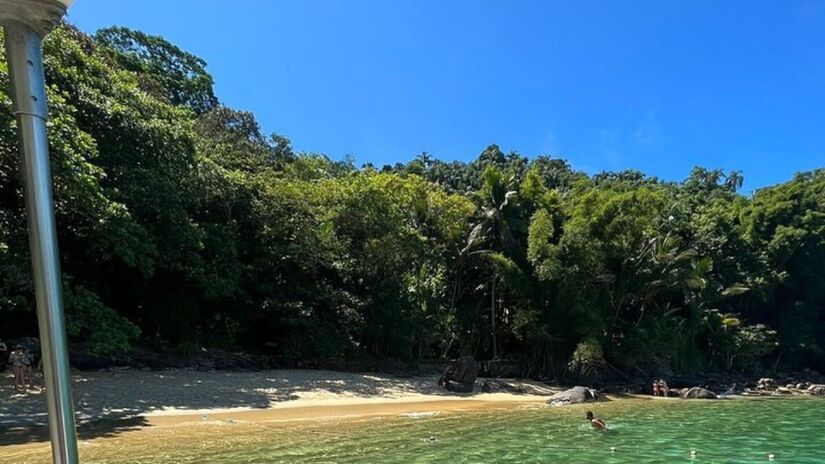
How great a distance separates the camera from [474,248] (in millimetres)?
27719

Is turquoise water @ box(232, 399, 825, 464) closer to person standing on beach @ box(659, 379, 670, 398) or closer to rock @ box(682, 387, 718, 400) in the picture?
rock @ box(682, 387, 718, 400)

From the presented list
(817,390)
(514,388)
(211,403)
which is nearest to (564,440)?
(211,403)

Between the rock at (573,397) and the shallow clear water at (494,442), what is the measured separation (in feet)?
12.0

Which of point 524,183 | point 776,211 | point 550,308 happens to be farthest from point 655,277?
Result: point 776,211

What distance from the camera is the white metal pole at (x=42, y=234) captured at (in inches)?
58.2

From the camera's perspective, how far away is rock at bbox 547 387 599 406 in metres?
19.3

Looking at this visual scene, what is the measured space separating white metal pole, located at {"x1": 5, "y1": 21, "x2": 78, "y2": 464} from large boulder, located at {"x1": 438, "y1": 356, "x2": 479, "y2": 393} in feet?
65.7

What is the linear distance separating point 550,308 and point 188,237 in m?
16.4

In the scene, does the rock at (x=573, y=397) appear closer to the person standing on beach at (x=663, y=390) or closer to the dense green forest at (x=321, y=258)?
the dense green forest at (x=321, y=258)

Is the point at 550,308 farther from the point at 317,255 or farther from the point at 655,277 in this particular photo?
the point at 317,255

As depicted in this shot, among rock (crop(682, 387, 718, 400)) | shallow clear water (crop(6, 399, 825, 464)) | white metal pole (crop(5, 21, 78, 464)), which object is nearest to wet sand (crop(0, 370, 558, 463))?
shallow clear water (crop(6, 399, 825, 464))

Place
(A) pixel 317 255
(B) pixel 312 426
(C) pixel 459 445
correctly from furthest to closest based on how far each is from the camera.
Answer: (A) pixel 317 255
(B) pixel 312 426
(C) pixel 459 445

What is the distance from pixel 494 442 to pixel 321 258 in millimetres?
12651

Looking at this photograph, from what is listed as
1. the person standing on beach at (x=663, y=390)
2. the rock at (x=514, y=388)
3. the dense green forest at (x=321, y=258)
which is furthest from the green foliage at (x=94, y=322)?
the person standing on beach at (x=663, y=390)
